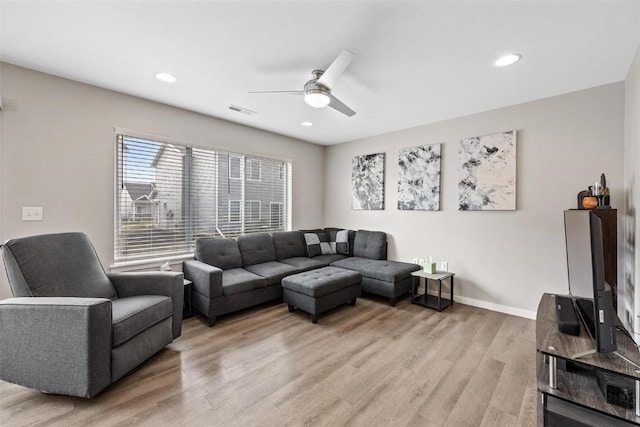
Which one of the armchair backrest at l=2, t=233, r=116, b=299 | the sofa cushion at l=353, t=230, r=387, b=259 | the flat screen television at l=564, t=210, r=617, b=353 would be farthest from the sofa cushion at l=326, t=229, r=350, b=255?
the armchair backrest at l=2, t=233, r=116, b=299

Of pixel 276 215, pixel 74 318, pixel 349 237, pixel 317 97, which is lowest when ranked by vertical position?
pixel 74 318

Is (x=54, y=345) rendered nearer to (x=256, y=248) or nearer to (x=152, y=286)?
(x=152, y=286)

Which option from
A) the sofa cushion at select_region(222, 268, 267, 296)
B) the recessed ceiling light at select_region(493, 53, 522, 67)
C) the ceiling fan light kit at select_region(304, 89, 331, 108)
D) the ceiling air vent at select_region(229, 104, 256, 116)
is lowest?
the sofa cushion at select_region(222, 268, 267, 296)

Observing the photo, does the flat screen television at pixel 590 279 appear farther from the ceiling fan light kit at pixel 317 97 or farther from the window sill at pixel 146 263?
the window sill at pixel 146 263

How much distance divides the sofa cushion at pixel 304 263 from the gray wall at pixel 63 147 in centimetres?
215

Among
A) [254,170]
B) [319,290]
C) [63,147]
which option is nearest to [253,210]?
[254,170]

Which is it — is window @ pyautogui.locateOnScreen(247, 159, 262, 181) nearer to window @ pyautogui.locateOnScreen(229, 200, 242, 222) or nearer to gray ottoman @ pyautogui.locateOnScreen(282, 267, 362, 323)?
window @ pyautogui.locateOnScreen(229, 200, 242, 222)

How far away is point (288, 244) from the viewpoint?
14.3 ft

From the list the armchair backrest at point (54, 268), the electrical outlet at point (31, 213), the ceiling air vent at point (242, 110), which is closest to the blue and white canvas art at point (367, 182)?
the ceiling air vent at point (242, 110)

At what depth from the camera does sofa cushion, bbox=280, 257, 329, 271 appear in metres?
3.84

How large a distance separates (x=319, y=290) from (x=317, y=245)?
167 centimetres

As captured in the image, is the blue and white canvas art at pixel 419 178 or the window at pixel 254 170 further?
the window at pixel 254 170

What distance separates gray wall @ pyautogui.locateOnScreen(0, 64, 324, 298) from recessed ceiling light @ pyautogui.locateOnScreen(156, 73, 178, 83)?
0.72 metres

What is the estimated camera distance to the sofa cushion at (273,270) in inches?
135
